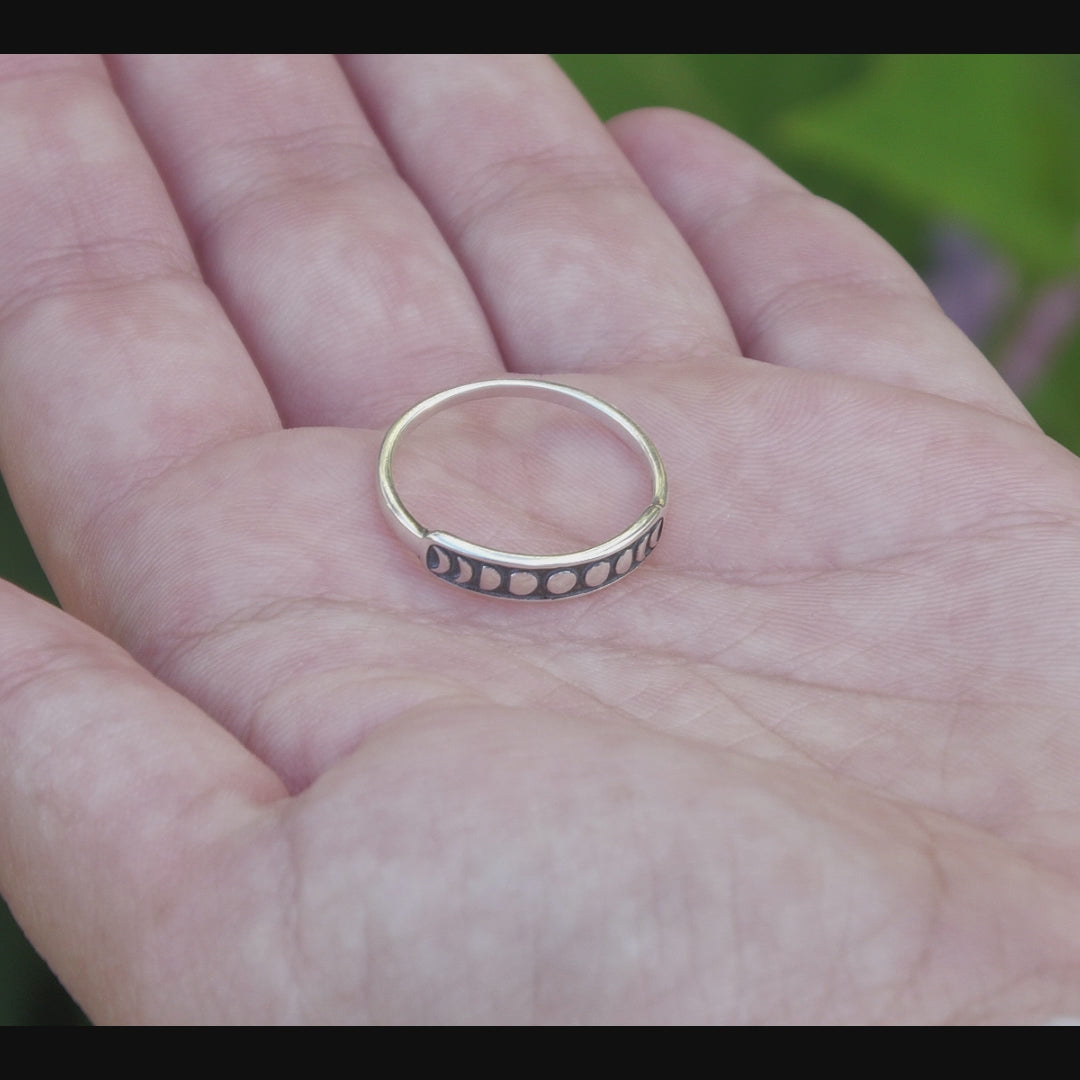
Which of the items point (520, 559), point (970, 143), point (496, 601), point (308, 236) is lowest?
point (496, 601)

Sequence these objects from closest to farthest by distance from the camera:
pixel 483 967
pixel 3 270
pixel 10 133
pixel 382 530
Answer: pixel 483 967
pixel 382 530
pixel 3 270
pixel 10 133

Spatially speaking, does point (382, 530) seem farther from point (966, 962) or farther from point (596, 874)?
point (966, 962)

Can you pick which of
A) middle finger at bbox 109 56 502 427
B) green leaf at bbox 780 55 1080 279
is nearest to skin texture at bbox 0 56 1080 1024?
middle finger at bbox 109 56 502 427

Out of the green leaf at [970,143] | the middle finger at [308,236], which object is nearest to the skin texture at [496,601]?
the middle finger at [308,236]

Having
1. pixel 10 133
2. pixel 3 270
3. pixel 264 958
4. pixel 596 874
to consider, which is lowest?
pixel 264 958

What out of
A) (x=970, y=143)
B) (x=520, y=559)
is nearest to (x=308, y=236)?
(x=520, y=559)

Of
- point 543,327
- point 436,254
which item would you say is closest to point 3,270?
point 436,254

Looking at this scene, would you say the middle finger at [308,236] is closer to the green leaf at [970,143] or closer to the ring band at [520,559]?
the ring band at [520,559]

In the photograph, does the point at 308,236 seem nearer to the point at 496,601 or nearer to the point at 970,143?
the point at 496,601

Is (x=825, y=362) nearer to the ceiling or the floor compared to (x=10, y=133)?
nearer to the floor
